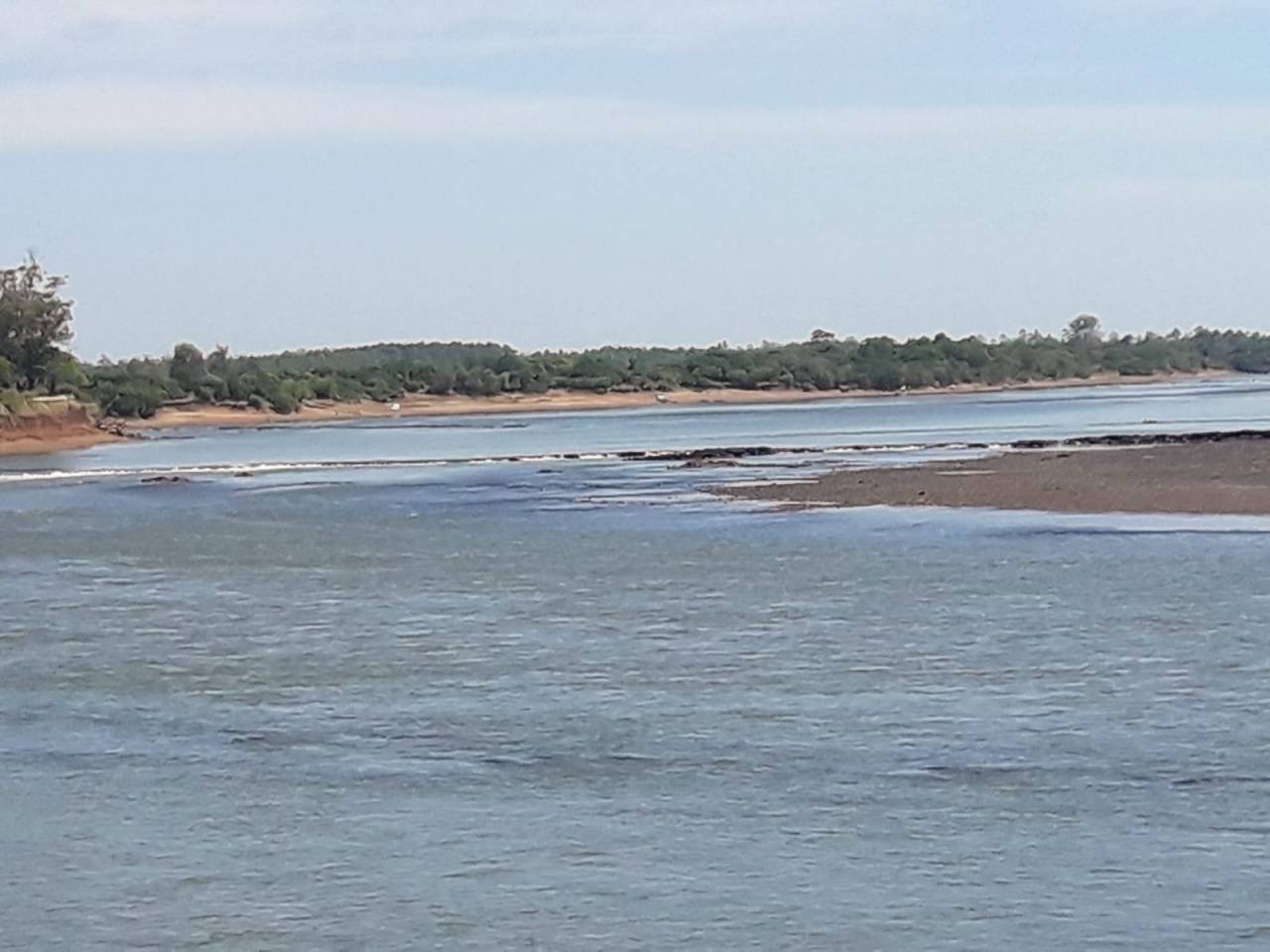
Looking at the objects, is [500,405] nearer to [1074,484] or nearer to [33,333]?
[33,333]

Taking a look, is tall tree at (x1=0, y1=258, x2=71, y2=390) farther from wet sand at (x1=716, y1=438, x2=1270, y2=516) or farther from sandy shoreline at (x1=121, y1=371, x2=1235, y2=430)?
wet sand at (x1=716, y1=438, x2=1270, y2=516)

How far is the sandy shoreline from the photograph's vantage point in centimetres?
12306

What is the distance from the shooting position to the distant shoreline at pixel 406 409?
289ft

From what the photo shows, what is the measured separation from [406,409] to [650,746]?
410ft

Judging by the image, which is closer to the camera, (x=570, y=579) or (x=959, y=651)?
(x=959, y=651)

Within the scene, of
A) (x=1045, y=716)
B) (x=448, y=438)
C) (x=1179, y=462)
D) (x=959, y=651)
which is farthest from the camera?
(x=448, y=438)

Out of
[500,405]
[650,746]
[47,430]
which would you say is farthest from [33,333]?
[650,746]

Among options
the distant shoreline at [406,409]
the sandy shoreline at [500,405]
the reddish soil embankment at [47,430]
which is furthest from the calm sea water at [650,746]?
the sandy shoreline at [500,405]

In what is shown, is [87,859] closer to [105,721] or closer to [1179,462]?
[105,721]

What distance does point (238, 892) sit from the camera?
11531 mm

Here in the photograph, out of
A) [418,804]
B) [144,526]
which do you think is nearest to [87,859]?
[418,804]

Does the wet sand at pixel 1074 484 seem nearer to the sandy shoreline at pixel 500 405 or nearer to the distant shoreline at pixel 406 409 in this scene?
the distant shoreline at pixel 406 409

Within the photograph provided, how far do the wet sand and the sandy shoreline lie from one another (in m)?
69.3

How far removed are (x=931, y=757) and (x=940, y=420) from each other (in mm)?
78407
